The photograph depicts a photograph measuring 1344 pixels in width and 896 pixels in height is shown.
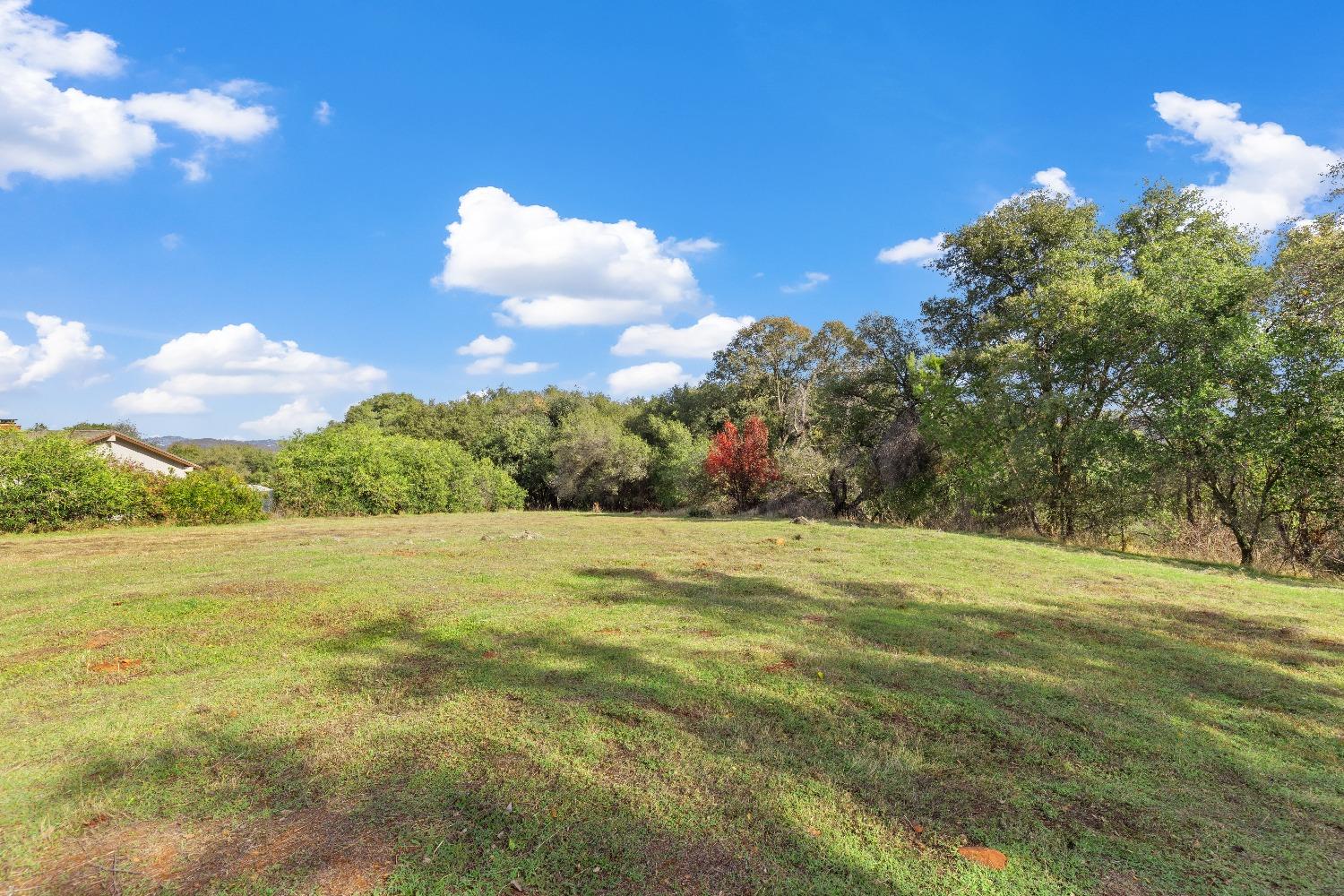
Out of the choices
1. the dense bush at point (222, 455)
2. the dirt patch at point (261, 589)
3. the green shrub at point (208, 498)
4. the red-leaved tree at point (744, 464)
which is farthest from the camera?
the dense bush at point (222, 455)

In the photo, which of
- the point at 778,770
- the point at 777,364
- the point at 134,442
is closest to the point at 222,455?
the point at 134,442

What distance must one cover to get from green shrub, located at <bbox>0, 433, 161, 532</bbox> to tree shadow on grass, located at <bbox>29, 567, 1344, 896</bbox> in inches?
570

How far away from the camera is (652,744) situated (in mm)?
2703

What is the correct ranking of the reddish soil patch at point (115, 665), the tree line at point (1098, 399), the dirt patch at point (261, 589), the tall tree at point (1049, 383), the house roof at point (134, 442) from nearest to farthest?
the reddish soil patch at point (115, 665) → the dirt patch at point (261, 589) → the tree line at point (1098, 399) → the tall tree at point (1049, 383) → the house roof at point (134, 442)

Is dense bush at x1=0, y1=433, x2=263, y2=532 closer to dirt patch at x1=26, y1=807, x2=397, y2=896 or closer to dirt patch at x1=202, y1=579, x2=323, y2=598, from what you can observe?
dirt patch at x1=202, y1=579, x2=323, y2=598

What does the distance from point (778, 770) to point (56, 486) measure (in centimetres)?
1787

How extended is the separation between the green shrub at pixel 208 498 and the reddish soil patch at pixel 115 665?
14426 millimetres

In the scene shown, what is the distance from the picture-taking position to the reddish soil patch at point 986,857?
1.96 metres

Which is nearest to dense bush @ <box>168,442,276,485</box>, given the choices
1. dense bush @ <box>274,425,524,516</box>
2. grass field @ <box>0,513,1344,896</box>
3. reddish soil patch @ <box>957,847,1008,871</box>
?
dense bush @ <box>274,425,524,516</box>

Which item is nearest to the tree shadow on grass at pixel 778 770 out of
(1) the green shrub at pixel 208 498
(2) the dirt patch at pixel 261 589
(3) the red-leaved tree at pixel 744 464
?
(2) the dirt patch at pixel 261 589

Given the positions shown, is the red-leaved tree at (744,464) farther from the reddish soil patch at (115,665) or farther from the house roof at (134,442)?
the house roof at (134,442)

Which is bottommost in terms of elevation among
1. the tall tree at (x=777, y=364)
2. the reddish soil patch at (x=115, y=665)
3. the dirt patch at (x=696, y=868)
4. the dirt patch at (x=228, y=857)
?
the reddish soil patch at (x=115, y=665)

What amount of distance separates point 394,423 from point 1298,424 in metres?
44.6

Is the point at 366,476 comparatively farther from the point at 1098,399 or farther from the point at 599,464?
the point at 1098,399
